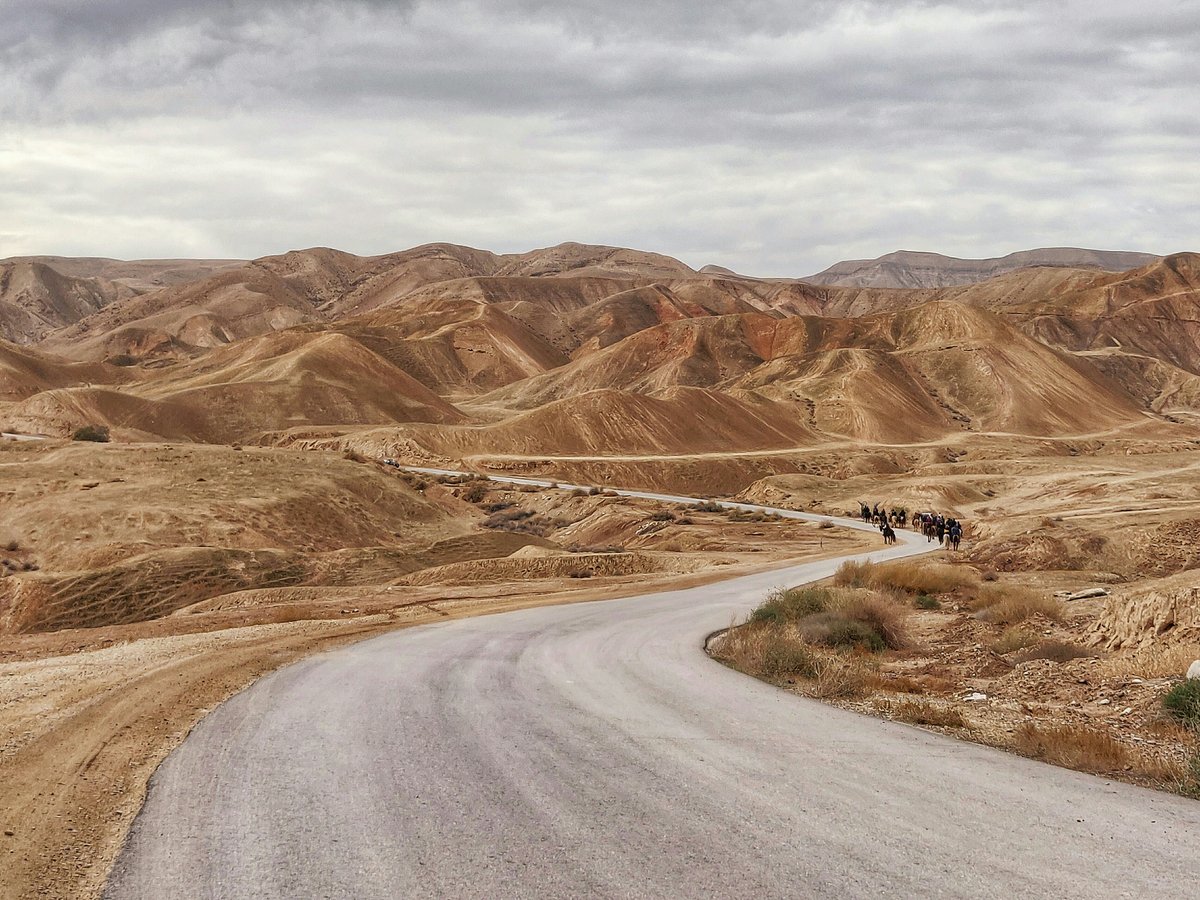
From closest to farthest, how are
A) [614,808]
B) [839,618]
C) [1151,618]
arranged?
[614,808] → [1151,618] → [839,618]

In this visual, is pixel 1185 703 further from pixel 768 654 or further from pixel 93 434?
pixel 93 434

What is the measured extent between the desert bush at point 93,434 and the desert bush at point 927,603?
2810 inches

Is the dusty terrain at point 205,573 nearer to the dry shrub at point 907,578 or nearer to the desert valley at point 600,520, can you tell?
the desert valley at point 600,520

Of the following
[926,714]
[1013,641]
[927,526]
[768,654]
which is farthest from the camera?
[927,526]

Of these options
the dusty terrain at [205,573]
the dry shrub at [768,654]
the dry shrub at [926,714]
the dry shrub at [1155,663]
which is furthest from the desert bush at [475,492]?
the dry shrub at [926,714]

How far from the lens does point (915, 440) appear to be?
111m

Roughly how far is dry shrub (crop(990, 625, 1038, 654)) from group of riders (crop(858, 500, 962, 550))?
2225 centimetres

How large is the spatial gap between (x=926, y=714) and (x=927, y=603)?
41.8ft

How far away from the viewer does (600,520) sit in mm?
55188

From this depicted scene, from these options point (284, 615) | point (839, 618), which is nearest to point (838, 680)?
point (839, 618)

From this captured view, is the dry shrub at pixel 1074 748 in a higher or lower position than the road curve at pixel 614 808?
lower

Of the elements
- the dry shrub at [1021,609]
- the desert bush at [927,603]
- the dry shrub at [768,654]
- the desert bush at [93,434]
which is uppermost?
the desert bush at [93,434]

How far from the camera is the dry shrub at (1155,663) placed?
12703 mm

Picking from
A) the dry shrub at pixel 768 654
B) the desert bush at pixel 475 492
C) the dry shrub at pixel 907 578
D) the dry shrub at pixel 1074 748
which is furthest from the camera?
the desert bush at pixel 475 492
